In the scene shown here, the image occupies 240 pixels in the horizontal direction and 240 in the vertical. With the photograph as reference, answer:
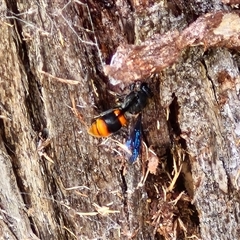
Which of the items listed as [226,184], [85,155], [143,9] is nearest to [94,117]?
[85,155]

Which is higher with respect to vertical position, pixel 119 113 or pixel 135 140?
pixel 119 113

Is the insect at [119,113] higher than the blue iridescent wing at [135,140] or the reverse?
higher

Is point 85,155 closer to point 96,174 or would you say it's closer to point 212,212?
point 96,174
